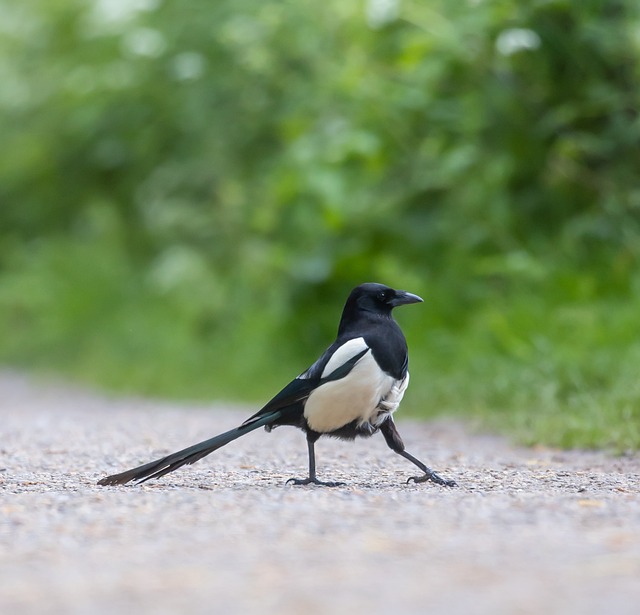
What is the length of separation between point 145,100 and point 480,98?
730 centimetres

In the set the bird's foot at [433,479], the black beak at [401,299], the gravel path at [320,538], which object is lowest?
the gravel path at [320,538]

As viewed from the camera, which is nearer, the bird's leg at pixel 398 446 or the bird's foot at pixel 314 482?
the bird's foot at pixel 314 482

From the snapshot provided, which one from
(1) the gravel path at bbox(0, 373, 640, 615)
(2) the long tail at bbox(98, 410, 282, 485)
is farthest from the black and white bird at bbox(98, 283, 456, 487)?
(1) the gravel path at bbox(0, 373, 640, 615)

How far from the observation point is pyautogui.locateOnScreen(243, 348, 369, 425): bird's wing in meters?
5.56

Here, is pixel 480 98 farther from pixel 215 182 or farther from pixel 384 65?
pixel 215 182

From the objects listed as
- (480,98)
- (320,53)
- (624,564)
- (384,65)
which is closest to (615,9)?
(480,98)

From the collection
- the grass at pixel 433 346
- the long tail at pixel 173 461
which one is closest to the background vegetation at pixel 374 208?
the grass at pixel 433 346

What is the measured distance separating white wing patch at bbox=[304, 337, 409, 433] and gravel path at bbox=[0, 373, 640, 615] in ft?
1.03

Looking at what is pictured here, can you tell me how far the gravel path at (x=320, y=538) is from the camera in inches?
130

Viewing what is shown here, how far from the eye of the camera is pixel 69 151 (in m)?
18.9

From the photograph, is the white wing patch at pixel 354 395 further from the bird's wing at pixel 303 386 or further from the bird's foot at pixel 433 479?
the bird's foot at pixel 433 479

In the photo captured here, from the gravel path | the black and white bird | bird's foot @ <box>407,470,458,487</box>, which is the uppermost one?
the black and white bird

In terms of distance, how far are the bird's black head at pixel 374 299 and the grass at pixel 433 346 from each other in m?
2.18

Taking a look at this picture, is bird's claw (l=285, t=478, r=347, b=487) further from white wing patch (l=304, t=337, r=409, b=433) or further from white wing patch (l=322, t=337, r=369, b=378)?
white wing patch (l=322, t=337, r=369, b=378)
